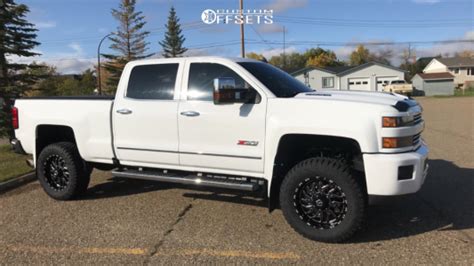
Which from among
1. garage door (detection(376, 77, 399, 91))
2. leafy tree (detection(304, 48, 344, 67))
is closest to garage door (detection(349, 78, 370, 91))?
garage door (detection(376, 77, 399, 91))

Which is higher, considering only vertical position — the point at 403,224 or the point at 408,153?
the point at 408,153

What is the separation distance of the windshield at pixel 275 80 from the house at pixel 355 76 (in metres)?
58.6

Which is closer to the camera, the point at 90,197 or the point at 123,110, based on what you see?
the point at 123,110

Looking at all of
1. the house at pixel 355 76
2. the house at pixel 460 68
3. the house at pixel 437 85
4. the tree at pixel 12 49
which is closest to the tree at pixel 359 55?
the house at pixel 460 68

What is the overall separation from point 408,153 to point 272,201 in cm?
156

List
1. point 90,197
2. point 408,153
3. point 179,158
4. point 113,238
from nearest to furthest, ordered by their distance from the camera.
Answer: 1. point 408,153
2. point 113,238
3. point 179,158
4. point 90,197

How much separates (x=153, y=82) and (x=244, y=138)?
1620mm

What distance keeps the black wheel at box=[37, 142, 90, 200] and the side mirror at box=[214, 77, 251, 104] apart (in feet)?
8.65

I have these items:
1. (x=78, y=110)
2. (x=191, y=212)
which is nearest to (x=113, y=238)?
(x=191, y=212)

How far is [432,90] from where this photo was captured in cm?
6894

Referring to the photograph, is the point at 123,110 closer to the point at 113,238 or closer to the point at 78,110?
the point at 78,110

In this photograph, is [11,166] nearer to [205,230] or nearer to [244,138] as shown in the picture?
[205,230]

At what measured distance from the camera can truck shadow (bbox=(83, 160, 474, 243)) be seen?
5.17m

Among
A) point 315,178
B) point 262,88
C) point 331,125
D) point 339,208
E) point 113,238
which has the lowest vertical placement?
point 113,238
